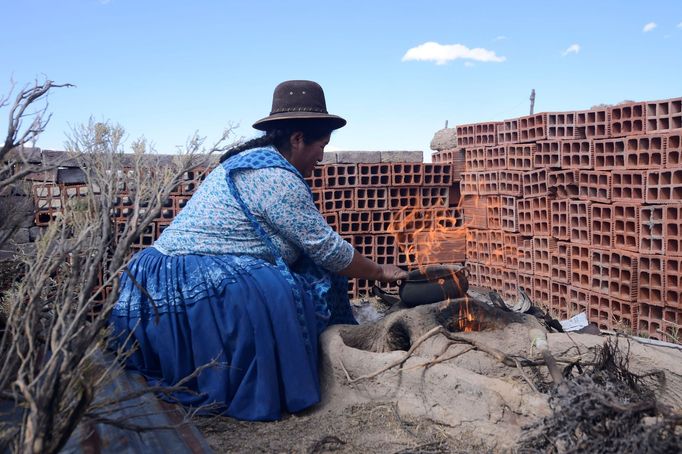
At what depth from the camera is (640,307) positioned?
196 inches

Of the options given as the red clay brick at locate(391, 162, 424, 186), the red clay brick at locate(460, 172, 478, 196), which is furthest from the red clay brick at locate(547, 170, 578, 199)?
→ the red clay brick at locate(391, 162, 424, 186)

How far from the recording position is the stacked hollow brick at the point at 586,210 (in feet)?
15.6

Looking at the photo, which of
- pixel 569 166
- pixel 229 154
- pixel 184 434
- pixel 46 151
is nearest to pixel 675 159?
pixel 569 166

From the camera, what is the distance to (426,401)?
3051 mm

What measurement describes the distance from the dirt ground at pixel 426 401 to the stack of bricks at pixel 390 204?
349cm

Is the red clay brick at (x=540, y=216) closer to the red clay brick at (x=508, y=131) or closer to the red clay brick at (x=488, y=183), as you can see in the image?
the red clay brick at (x=488, y=183)

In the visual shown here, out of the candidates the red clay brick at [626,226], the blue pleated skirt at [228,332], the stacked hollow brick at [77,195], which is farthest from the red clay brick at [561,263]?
the stacked hollow brick at [77,195]

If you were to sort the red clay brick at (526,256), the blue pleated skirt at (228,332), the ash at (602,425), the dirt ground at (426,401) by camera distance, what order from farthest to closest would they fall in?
the red clay brick at (526,256) → the blue pleated skirt at (228,332) → the dirt ground at (426,401) → the ash at (602,425)

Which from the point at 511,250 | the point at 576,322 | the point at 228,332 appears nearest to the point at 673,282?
the point at 576,322

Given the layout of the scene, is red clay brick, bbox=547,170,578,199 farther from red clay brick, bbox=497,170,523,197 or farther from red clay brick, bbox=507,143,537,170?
red clay brick, bbox=497,170,523,197

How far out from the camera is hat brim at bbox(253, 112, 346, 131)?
11.9 feet

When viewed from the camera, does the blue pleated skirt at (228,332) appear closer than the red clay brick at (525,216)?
Yes

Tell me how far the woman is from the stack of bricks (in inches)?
125

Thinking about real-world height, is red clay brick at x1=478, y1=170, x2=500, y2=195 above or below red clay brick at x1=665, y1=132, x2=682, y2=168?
below
